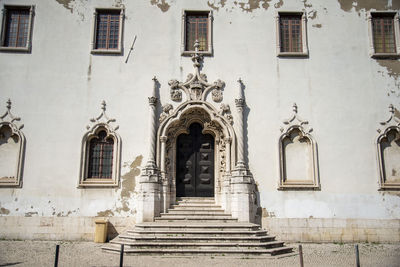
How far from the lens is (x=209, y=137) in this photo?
51.9 feet

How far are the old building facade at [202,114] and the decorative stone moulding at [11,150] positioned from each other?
0.05m

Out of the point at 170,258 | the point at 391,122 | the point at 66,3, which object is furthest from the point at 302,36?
the point at 170,258

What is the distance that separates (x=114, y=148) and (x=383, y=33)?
41.2 feet

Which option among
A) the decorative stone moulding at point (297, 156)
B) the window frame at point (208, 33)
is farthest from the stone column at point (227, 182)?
the window frame at point (208, 33)

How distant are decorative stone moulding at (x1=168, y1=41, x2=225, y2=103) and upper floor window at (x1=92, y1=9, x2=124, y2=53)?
3.08 metres

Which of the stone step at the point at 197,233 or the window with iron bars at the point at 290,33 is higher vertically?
the window with iron bars at the point at 290,33

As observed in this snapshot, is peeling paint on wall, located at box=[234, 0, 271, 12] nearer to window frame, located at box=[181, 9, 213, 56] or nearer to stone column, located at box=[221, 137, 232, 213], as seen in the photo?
window frame, located at box=[181, 9, 213, 56]

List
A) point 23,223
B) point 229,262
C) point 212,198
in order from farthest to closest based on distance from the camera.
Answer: point 212,198 < point 23,223 < point 229,262

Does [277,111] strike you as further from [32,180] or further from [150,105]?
[32,180]

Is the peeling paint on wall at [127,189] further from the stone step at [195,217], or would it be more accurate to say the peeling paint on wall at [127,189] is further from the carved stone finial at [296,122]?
the carved stone finial at [296,122]

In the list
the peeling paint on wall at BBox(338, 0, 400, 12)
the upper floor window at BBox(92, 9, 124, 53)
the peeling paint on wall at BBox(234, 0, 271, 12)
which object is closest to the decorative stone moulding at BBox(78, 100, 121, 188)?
the upper floor window at BBox(92, 9, 124, 53)

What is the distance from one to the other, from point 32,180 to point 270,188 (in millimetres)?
9291

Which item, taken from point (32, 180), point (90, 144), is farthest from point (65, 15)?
point (32, 180)

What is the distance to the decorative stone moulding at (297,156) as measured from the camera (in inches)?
586
